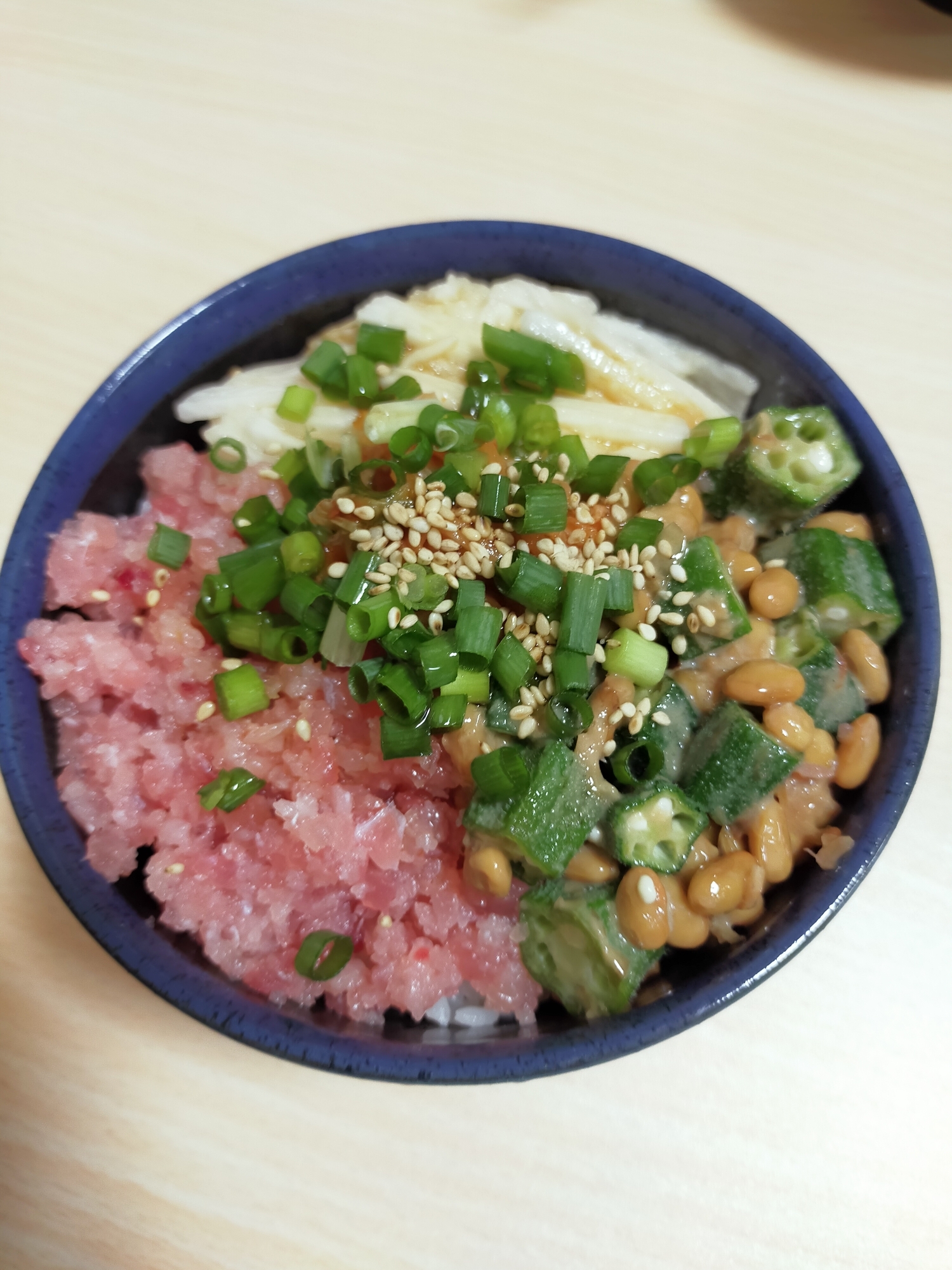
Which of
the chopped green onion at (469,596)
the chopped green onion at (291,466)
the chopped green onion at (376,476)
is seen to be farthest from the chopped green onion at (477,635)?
the chopped green onion at (291,466)

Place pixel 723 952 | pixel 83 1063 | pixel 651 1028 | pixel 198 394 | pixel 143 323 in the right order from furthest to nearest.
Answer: pixel 143 323 → pixel 198 394 → pixel 83 1063 → pixel 723 952 → pixel 651 1028

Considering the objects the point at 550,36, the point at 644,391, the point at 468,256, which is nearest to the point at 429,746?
the point at 644,391

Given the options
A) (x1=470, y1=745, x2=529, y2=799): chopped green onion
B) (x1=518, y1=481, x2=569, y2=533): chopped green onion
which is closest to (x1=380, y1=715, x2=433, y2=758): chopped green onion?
(x1=470, y1=745, x2=529, y2=799): chopped green onion

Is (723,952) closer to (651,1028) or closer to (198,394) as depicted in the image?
(651,1028)

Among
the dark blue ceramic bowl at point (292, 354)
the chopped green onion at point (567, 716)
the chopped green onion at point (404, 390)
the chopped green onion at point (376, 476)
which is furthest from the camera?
the chopped green onion at point (404, 390)

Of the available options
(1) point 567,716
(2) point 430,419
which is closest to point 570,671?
(1) point 567,716

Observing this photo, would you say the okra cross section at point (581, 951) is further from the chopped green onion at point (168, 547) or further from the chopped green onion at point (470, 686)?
the chopped green onion at point (168, 547)
